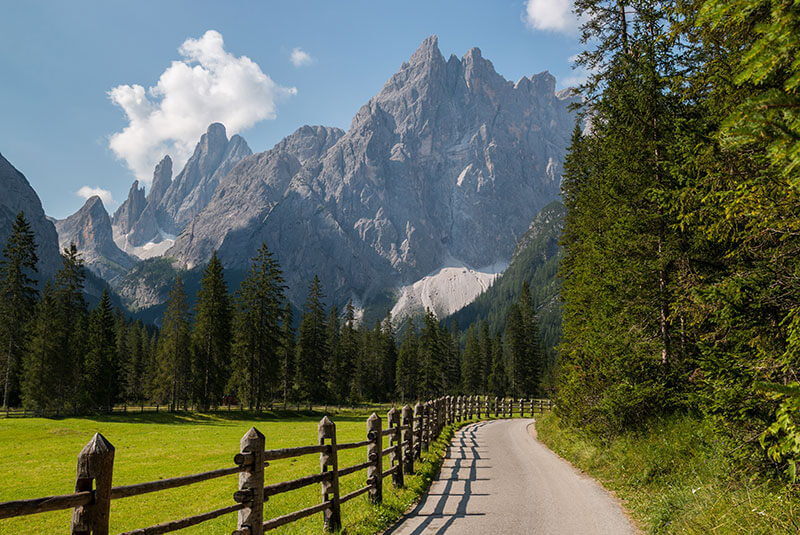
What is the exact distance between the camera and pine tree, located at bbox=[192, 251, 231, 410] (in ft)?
169

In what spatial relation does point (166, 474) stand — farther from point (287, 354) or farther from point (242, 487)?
point (287, 354)

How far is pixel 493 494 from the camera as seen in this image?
37.3ft

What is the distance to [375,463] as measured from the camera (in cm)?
1069

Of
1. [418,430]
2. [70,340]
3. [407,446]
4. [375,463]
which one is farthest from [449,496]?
[70,340]

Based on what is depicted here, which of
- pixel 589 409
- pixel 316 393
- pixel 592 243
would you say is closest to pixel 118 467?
pixel 589 409

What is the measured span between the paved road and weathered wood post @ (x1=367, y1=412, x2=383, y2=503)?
3.18 feet

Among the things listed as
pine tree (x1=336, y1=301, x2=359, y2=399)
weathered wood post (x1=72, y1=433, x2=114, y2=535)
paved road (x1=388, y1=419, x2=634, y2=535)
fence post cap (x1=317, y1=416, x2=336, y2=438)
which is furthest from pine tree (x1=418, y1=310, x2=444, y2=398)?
weathered wood post (x1=72, y1=433, x2=114, y2=535)

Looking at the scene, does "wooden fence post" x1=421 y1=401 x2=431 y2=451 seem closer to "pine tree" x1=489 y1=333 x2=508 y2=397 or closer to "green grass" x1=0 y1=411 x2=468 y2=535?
"green grass" x1=0 y1=411 x2=468 y2=535

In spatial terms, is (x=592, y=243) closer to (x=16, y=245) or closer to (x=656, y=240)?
(x=656, y=240)

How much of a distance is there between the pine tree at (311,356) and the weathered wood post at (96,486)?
57679 mm

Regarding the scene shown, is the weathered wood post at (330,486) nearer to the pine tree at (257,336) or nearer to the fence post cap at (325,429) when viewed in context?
the fence post cap at (325,429)

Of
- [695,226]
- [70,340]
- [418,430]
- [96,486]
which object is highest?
[695,226]

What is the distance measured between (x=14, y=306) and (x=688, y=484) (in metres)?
58.2

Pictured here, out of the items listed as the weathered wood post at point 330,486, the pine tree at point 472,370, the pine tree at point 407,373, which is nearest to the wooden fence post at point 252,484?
the weathered wood post at point 330,486
